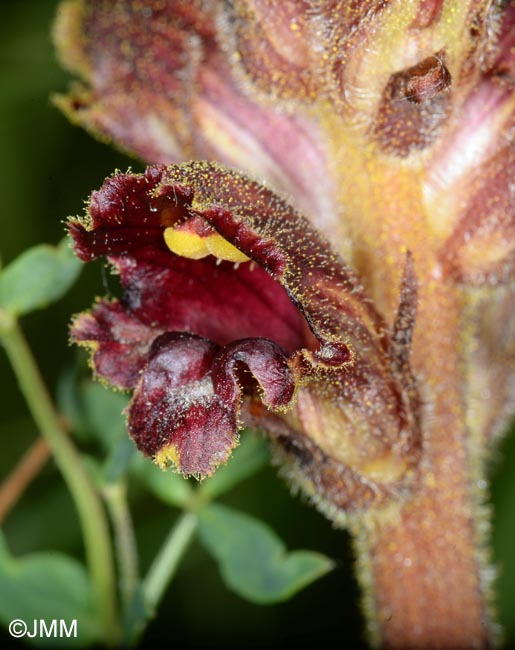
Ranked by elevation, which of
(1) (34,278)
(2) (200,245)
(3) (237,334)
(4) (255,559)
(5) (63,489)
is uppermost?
(2) (200,245)

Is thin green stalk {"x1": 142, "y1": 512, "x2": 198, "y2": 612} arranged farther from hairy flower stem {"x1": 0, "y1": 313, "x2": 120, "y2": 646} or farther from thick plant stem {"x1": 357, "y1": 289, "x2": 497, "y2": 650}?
thick plant stem {"x1": 357, "y1": 289, "x2": 497, "y2": 650}

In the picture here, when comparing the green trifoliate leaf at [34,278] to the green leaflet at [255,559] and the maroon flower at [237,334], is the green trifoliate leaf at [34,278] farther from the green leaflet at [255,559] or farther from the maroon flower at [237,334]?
the green leaflet at [255,559]

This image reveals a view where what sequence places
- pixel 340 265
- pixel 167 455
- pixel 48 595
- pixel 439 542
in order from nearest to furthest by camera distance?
1. pixel 167 455
2. pixel 340 265
3. pixel 439 542
4. pixel 48 595

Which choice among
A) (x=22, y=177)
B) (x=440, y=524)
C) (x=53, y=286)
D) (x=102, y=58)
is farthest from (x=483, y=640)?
(x=22, y=177)

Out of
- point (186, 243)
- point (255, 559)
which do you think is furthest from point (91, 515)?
point (186, 243)

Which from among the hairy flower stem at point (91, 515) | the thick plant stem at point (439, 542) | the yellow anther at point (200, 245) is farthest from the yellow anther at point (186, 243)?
the hairy flower stem at point (91, 515)

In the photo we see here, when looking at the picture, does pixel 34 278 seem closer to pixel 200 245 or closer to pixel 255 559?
pixel 200 245
